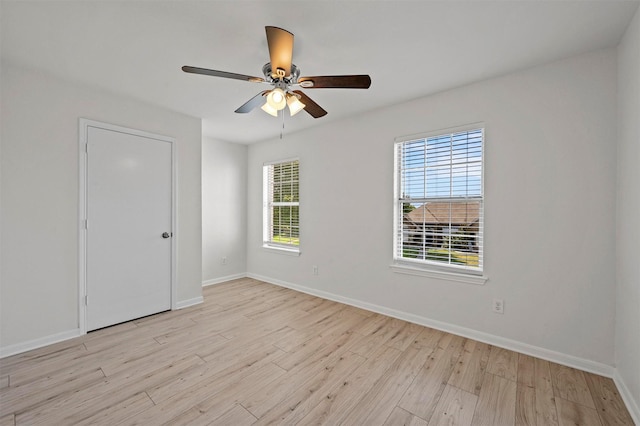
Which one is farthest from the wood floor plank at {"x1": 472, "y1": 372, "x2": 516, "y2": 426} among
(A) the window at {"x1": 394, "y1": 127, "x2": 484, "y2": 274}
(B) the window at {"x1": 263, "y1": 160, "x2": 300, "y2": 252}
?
(B) the window at {"x1": 263, "y1": 160, "x2": 300, "y2": 252}

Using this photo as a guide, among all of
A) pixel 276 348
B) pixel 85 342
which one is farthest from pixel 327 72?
pixel 85 342

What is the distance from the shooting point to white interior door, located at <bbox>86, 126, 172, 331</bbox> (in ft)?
9.48

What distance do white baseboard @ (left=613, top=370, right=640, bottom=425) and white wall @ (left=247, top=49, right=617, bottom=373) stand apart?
5.5 inches

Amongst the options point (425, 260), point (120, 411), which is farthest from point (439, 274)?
point (120, 411)

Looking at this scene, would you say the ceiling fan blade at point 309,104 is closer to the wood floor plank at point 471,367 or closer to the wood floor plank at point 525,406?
the wood floor plank at point 471,367

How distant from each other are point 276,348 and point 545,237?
2.59m

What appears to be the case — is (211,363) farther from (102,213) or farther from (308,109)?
(308,109)

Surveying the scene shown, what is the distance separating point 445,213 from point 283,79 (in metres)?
2.10

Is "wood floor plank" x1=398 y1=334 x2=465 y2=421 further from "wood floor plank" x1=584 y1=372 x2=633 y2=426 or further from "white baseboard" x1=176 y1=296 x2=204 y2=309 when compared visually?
"white baseboard" x1=176 y1=296 x2=204 y2=309

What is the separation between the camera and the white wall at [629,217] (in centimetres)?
172

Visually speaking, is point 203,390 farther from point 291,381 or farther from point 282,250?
point 282,250

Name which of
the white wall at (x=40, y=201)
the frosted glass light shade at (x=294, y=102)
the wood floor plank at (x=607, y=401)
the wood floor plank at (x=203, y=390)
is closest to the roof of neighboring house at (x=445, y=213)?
the wood floor plank at (x=607, y=401)

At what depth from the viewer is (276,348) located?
255 centimetres

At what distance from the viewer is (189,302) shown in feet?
12.0
